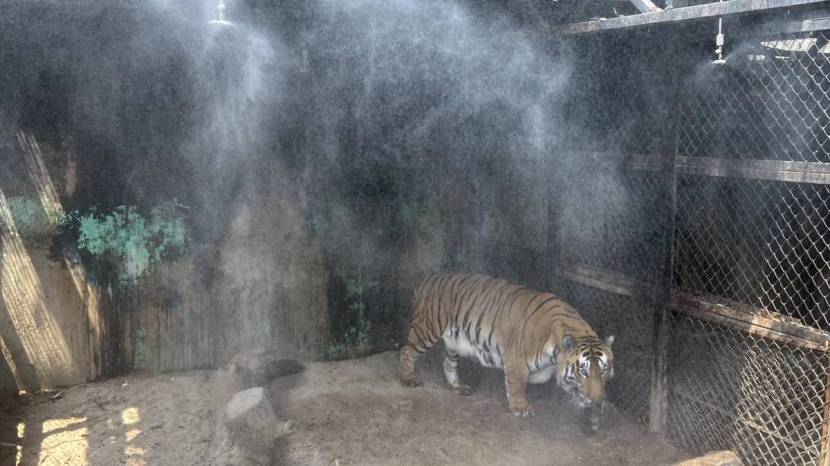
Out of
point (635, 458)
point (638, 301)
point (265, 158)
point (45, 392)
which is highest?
point (265, 158)

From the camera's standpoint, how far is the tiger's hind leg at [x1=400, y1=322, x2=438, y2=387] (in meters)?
6.83

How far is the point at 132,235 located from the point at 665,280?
4.96m

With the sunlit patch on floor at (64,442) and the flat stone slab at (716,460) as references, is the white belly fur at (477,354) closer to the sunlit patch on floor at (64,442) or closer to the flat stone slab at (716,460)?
the flat stone slab at (716,460)

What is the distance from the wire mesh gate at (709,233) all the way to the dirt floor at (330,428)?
66 cm

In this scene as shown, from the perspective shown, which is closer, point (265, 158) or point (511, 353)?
point (511, 353)

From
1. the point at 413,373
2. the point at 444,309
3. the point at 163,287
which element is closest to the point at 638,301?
the point at 444,309

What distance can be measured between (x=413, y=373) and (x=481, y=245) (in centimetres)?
173

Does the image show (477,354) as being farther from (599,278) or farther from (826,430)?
(826,430)

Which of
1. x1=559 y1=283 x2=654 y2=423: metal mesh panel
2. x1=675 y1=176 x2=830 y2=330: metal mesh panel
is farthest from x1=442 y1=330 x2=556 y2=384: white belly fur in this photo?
x1=675 y1=176 x2=830 y2=330: metal mesh panel

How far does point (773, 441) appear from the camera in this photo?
4820 mm

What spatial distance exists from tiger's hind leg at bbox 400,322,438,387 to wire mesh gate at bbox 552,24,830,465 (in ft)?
5.26

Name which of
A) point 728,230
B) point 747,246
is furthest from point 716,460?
point 728,230

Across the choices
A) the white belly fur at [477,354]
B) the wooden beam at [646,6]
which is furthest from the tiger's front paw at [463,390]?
the wooden beam at [646,6]

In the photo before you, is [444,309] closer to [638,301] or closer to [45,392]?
A: [638,301]
